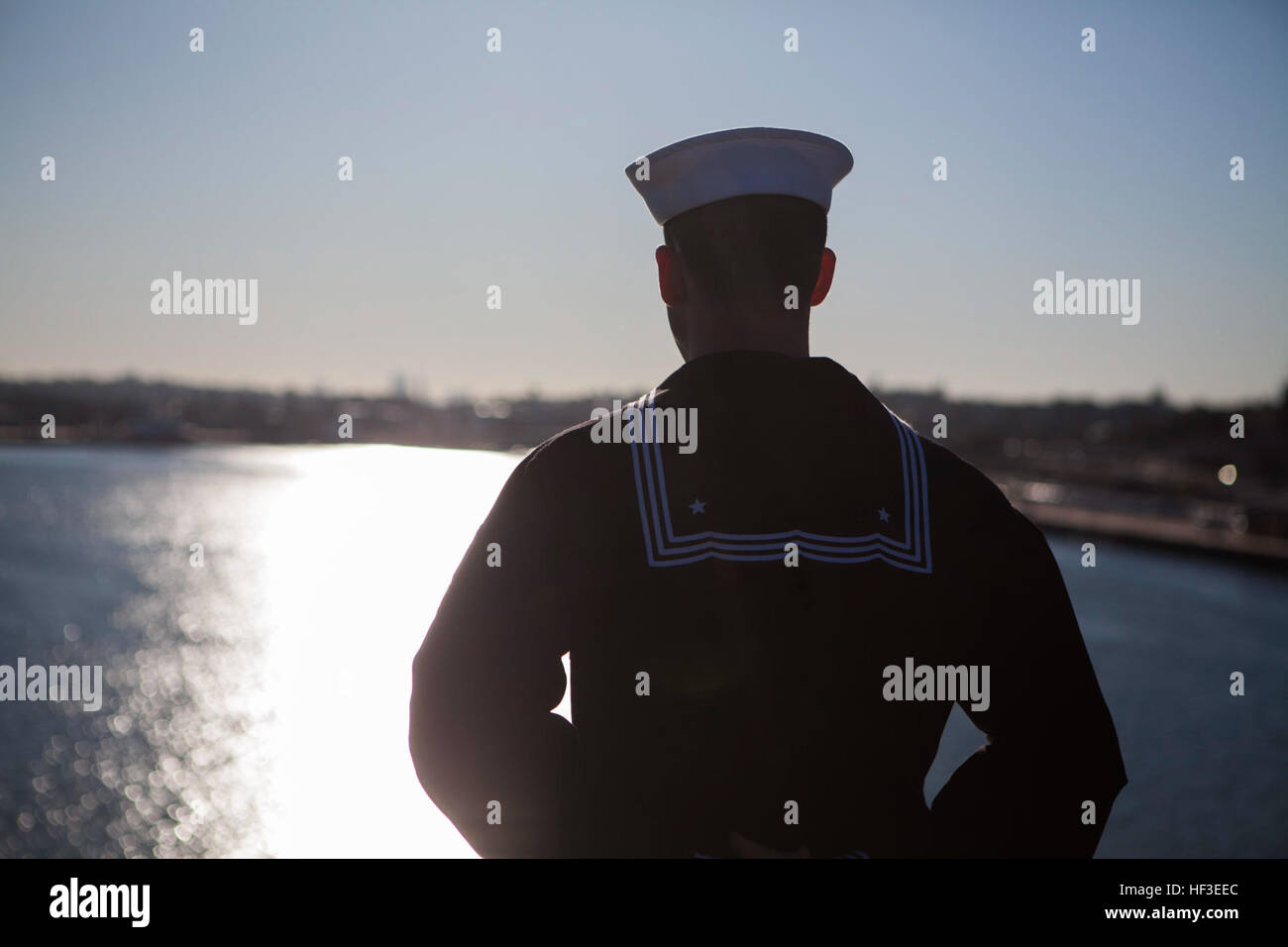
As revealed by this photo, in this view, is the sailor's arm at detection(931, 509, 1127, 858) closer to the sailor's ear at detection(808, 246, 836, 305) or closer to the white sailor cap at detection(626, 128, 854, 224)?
the sailor's ear at detection(808, 246, 836, 305)

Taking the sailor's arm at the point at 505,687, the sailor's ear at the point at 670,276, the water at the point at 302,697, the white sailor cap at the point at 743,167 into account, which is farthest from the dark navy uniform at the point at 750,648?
the water at the point at 302,697

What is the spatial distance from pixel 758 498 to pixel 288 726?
35802 millimetres

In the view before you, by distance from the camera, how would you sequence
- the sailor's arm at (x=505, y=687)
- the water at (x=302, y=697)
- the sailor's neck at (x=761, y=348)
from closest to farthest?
the sailor's arm at (x=505, y=687) → the sailor's neck at (x=761, y=348) → the water at (x=302, y=697)

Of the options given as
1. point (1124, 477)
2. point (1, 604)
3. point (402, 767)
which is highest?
point (1124, 477)

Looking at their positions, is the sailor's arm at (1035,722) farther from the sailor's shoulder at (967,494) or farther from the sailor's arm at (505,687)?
the sailor's arm at (505,687)

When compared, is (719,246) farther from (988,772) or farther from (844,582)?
(988,772)

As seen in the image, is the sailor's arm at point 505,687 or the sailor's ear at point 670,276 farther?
the sailor's ear at point 670,276

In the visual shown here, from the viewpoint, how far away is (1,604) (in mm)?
46156

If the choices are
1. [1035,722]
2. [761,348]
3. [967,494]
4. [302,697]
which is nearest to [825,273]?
[761,348]

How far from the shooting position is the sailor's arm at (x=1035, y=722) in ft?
4.25

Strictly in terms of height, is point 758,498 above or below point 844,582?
above
